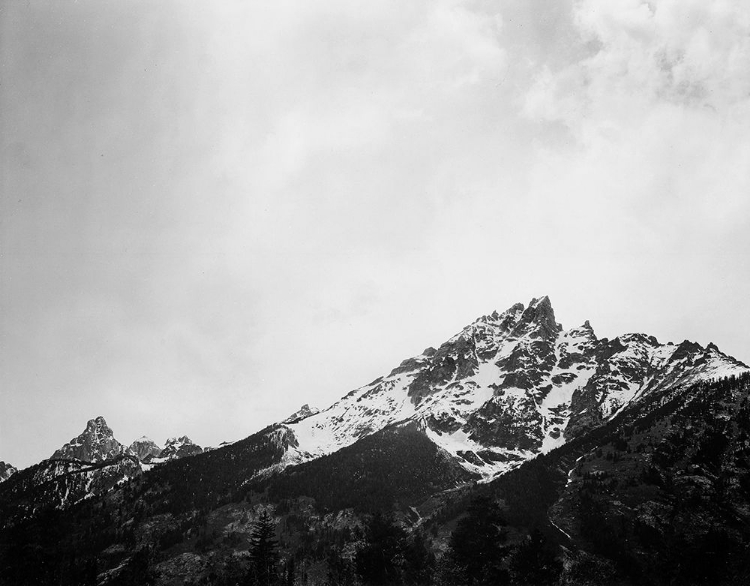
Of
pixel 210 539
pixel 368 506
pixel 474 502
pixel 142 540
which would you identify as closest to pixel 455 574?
pixel 474 502

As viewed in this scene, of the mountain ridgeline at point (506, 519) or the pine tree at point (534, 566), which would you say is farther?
the mountain ridgeline at point (506, 519)

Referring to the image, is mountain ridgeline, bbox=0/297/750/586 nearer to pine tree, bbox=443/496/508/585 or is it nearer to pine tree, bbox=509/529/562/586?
pine tree, bbox=443/496/508/585

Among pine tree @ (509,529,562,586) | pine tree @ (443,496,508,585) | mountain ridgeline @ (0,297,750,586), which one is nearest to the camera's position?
pine tree @ (443,496,508,585)

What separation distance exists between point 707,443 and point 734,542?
3656 centimetres

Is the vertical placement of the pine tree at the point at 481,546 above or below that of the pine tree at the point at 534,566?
above

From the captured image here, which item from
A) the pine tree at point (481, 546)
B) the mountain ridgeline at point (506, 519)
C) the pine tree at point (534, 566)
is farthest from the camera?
the mountain ridgeline at point (506, 519)

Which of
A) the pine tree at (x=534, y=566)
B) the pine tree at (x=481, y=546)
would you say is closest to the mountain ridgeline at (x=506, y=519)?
the pine tree at (x=481, y=546)

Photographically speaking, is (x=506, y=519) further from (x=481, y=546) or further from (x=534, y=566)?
(x=481, y=546)

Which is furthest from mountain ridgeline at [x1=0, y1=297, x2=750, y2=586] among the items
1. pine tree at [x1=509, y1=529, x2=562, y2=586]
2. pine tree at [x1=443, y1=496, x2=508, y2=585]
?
pine tree at [x1=509, y1=529, x2=562, y2=586]

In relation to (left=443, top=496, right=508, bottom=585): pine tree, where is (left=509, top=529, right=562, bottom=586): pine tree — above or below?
below

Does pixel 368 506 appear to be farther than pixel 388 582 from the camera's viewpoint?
Yes

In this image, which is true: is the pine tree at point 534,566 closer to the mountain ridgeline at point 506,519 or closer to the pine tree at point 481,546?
the pine tree at point 481,546

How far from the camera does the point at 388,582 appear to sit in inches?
3118

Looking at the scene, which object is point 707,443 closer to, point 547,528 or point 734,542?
point 734,542
